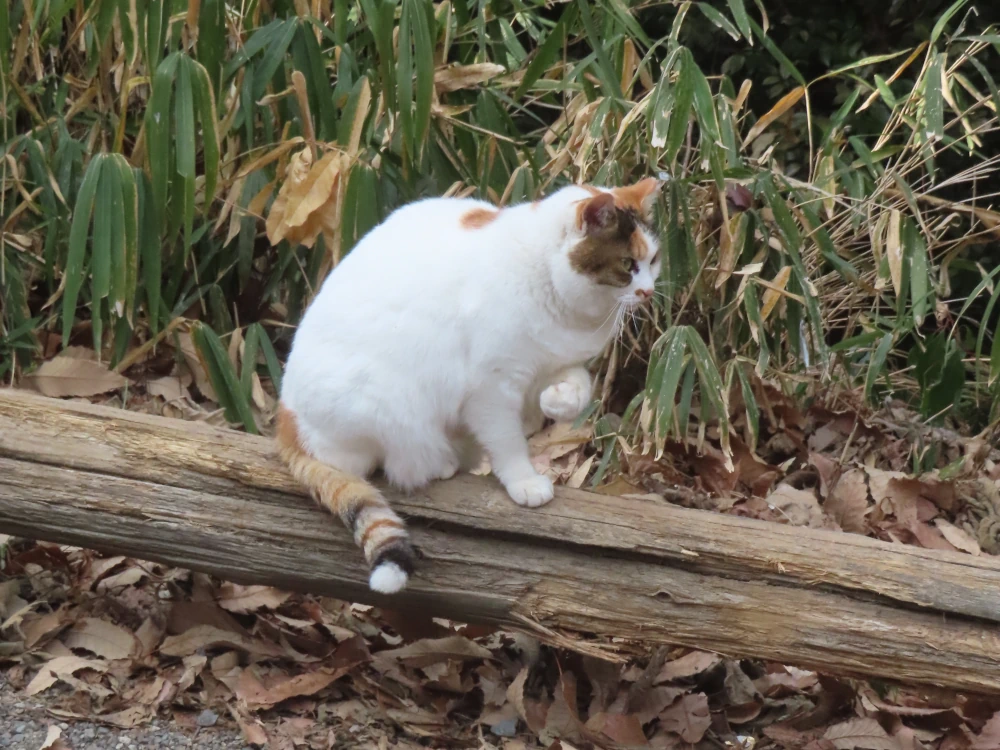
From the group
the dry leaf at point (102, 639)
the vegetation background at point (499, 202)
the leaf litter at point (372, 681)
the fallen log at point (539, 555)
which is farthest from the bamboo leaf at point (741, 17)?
the dry leaf at point (102, 639)

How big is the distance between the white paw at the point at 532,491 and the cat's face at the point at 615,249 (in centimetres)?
40

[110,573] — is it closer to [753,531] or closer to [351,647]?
[351,647]

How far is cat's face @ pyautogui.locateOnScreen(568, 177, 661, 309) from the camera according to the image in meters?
1.96

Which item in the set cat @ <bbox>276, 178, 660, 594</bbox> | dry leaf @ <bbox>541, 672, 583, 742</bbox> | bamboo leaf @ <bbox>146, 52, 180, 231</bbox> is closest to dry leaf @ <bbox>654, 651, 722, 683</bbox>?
dry leaf @ <bbox>541, 672, 583, 742</bbox>

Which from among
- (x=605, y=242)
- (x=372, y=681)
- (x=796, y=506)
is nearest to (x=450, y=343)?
(x=605, y=242)

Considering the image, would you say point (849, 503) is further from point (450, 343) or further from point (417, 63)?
point (417, 63)

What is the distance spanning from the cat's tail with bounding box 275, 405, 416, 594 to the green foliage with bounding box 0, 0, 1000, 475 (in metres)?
0.74

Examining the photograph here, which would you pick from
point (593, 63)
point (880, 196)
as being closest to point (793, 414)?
point (880, 196)

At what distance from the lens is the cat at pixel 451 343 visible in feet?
6.49

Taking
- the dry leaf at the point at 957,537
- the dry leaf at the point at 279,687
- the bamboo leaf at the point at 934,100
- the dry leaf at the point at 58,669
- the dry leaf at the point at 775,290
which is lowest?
the dry leaf at the point at 957,537

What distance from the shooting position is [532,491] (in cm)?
202

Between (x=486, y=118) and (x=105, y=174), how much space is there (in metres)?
1.08

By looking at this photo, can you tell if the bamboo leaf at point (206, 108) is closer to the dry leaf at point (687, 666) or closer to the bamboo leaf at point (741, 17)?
the bamboo leaf at point (741, 17)

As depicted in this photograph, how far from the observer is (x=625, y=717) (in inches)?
82.7
